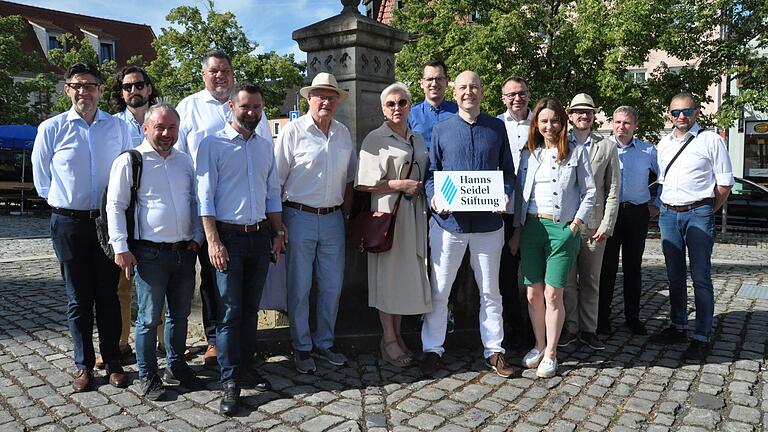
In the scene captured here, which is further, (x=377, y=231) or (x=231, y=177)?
(x=377, y=231)

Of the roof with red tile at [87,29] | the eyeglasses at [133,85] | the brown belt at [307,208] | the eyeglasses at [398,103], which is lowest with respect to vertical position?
the brown belt at [307,208]

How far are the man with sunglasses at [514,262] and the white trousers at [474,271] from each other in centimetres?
59

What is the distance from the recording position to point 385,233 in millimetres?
4543

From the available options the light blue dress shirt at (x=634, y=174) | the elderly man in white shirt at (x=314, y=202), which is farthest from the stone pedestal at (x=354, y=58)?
the light blue dress shirt at (x=634, y=174)

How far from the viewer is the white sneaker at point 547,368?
14.9ft

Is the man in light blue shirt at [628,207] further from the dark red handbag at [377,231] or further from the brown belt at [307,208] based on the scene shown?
the brown belt at [307,208]

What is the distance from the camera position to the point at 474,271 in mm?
4633

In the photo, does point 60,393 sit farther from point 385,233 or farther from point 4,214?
point 4,214

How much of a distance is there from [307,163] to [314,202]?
28 cm

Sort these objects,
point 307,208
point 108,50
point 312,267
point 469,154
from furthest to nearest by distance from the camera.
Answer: point 108,50 < point 312,267 < point 307,208 < point 469,154

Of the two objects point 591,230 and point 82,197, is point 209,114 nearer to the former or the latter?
point 82,197

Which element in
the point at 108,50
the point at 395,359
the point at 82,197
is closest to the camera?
the point at 82,197

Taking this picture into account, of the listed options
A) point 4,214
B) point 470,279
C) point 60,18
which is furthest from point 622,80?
point 60,18

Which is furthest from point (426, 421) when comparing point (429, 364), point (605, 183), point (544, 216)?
point (605, 183)
